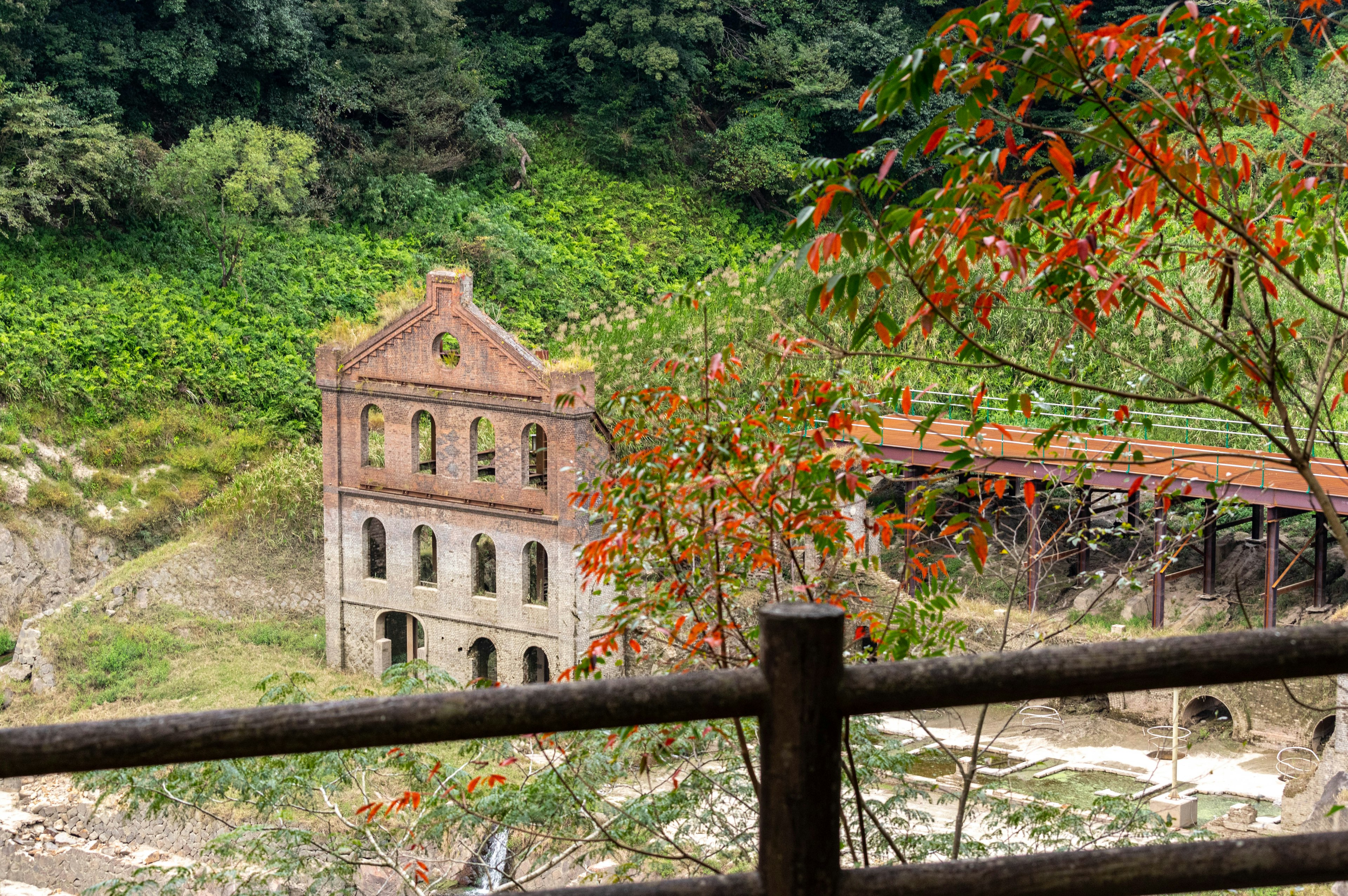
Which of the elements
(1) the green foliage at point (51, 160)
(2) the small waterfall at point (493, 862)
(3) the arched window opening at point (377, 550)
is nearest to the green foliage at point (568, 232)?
(1) the green foliage at point (51, 160)

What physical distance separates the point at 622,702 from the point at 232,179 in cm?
3050

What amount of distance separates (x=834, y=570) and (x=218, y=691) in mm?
14593

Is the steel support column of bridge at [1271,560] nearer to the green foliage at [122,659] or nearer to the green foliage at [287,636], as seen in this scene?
the green foliage at [287,636]

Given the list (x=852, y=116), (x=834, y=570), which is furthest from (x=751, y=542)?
(x=852, y=116)

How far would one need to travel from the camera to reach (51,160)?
2809 centimetres

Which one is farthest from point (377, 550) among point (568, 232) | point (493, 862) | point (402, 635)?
point (568, 232)

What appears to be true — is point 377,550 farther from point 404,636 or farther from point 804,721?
point 804,721

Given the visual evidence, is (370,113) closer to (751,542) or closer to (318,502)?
(318,502)

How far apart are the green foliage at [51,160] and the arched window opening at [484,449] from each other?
972 cm

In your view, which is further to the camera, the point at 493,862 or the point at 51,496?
the point at 51,496

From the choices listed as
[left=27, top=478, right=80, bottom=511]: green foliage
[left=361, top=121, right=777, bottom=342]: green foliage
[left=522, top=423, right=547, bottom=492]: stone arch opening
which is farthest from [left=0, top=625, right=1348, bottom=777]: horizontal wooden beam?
[left=361, top=121, right=777, bottom=342]: green foliage

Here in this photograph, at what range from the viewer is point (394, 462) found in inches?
888

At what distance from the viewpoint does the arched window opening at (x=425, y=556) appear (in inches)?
889

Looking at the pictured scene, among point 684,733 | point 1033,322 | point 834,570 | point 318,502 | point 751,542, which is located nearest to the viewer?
point 751,542
